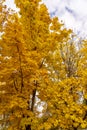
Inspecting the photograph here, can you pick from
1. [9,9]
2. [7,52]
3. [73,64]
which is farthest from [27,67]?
[73,64]

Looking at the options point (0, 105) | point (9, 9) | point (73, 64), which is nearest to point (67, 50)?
point (73, 64)

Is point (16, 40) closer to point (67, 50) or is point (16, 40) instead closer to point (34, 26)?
point (34, 26)

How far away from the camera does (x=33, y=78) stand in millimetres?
12750

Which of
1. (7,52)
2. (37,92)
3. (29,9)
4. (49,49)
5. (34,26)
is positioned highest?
(29,9)

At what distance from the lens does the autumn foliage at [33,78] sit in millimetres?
12719

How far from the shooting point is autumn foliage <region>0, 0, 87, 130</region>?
41.7 feet

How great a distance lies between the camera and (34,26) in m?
14.8

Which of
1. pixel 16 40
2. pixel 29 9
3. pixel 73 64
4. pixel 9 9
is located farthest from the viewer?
pixel 73 64

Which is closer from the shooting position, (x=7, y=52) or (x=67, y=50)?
(x=7, y=52)

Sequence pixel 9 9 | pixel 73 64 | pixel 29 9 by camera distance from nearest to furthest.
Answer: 1. pixel 9 9
2. pixel 29 9
3. pixel 73 64

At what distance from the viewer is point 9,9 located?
46.3 ft

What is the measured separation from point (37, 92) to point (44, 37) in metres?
2.91

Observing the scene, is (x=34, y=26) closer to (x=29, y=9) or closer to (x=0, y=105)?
(x=29, y=9)

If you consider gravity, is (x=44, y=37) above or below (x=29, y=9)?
below
